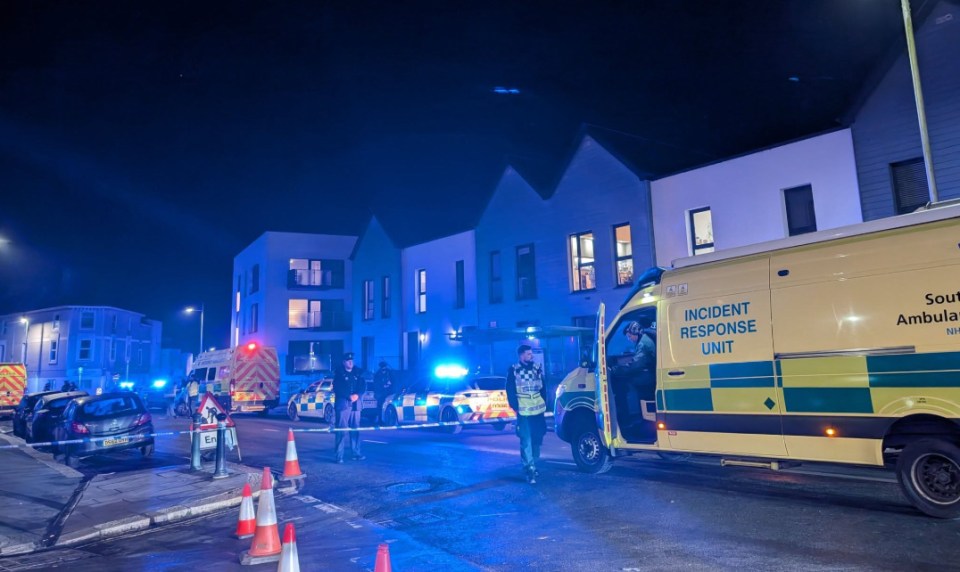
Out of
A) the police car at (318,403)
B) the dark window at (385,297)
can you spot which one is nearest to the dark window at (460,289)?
the dark window at (385,297)

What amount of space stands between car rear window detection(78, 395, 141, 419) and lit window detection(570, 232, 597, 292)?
546 inches

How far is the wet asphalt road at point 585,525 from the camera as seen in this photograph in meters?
5.22

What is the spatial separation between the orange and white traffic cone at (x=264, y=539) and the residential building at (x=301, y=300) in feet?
112

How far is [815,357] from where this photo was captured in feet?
22.1

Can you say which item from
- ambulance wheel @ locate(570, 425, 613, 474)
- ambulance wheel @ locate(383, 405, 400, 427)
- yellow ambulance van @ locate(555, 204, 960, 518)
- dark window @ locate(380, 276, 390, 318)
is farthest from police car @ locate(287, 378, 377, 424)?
yellow ambulance van @ locate(555, 204, 960, 518)

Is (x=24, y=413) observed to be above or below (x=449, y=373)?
below

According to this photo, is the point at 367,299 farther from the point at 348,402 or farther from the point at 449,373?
the point at 348,402

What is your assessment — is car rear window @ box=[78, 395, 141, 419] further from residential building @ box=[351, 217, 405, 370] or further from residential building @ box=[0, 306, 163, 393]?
residential building @ box=[0, 306, 163, 393]

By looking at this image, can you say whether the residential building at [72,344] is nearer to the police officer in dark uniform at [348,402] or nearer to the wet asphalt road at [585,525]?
the police officer in dark uniform at [348,402]

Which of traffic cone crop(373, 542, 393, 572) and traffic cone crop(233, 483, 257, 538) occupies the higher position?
traffic cone crop(373, 542, 393, 572)

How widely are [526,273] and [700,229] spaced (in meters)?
7.30

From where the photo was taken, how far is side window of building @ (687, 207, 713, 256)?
18.4 metres

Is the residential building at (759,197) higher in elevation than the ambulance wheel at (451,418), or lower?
higher

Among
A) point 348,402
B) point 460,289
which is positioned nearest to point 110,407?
point 348,402
